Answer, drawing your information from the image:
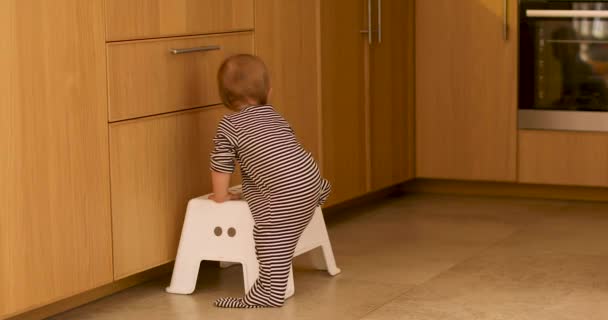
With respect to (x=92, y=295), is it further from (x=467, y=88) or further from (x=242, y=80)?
(x=467, y=88)

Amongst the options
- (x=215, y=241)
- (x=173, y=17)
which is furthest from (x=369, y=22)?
(x=215, y=241)

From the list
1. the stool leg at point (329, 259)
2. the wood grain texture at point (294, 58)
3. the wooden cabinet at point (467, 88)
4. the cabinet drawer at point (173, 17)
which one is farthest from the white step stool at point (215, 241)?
the wooden cabinet at point (467, 88)

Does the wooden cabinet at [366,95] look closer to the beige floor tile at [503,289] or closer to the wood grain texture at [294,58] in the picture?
the wood grain texture at [294,58]

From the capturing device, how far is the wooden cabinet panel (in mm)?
2982

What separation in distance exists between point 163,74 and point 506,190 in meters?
2.12

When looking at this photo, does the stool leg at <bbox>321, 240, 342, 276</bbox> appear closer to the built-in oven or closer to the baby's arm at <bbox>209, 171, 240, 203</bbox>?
the baby's arm at <bbox>209, 171, 240, 203</bbox>

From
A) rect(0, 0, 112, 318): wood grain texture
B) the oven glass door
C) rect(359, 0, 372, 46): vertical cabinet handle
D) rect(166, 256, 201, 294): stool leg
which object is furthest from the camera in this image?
the oven glass door

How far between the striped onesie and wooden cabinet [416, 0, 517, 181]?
1.74 meters

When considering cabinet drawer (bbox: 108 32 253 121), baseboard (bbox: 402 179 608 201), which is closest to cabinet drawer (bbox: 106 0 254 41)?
cabinet drawer (bbox: 108 32 253 121)

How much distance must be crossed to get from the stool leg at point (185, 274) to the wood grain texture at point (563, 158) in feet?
6.16

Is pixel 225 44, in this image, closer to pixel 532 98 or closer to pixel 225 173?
pixel 225 173

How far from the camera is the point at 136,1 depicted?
297 cm

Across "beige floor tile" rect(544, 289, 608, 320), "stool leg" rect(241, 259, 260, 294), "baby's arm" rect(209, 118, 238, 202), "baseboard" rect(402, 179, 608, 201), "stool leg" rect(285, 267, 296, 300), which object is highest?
"baby's arm" rect(209, 118, 238, 202)

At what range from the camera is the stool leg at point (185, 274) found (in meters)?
3.17
